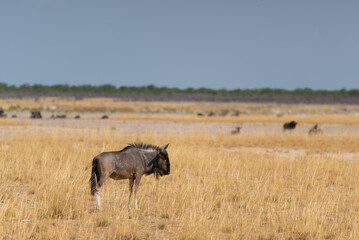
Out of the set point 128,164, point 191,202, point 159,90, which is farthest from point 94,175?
point 159,90

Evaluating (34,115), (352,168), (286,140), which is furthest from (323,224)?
(34,115)

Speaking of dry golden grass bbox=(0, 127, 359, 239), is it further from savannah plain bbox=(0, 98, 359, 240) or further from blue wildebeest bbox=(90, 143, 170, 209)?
blue wildebeest bbox=(90, 143, 170, 209)

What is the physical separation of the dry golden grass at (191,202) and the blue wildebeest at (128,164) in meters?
0.58

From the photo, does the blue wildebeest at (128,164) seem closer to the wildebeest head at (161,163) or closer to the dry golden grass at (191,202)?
the wildebeest head at (161,163)

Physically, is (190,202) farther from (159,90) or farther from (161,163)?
(159,90)

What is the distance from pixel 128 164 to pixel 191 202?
164 cm

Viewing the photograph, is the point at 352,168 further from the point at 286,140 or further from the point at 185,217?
the point at 286,140

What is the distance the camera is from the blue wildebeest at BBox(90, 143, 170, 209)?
848 centimetres

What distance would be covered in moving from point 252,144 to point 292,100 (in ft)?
299

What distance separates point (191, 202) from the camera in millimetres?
9406

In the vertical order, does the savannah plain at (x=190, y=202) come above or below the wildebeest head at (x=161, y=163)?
below

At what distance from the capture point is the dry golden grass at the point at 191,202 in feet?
25.0

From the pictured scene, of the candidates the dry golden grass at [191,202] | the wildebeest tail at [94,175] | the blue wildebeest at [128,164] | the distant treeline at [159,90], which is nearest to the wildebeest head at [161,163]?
the blue wildebeest at [128,164]

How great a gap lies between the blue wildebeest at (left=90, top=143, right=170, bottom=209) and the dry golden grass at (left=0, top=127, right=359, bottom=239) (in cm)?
58
